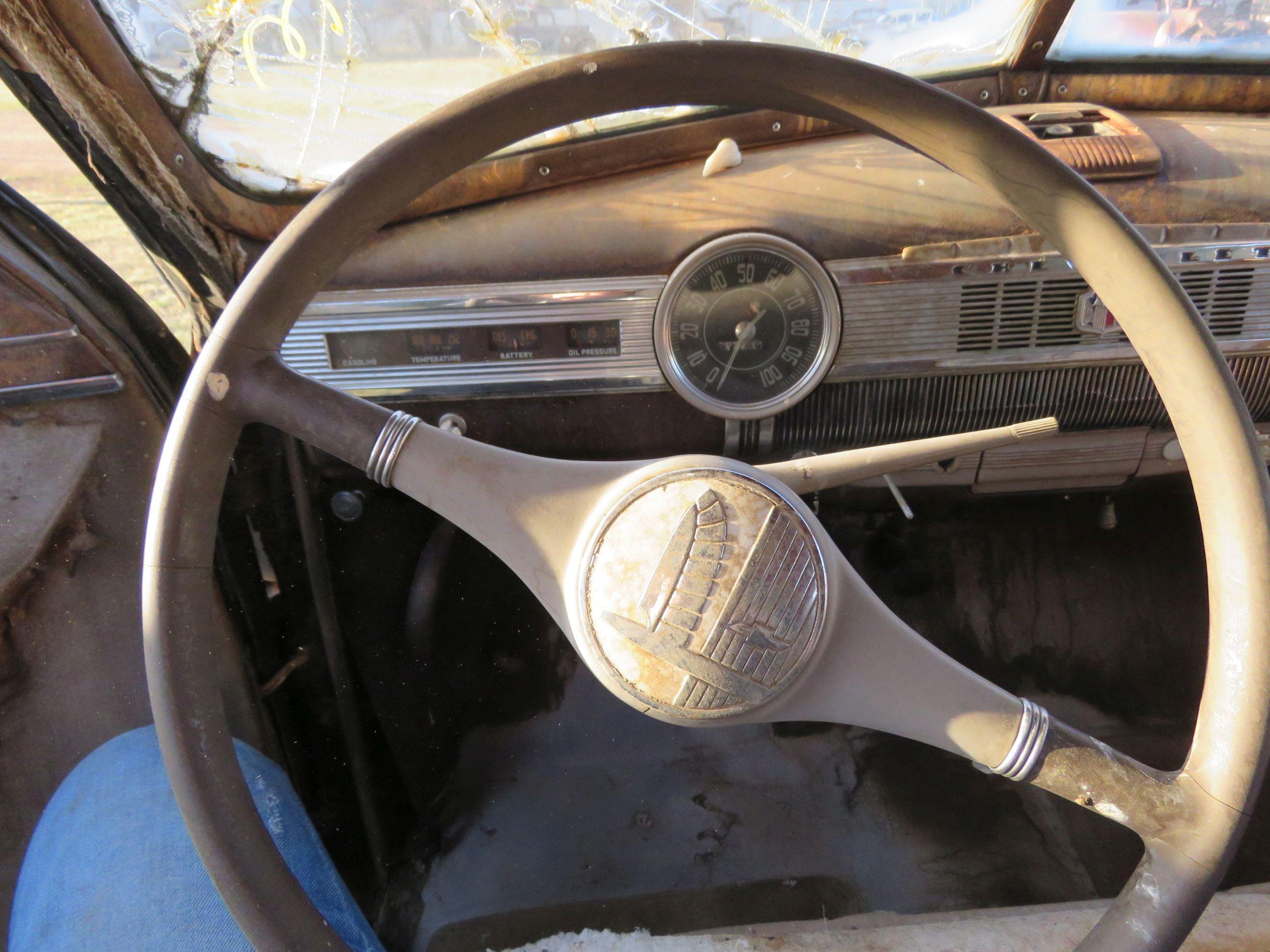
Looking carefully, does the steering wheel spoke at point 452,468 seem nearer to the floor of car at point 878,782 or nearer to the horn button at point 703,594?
the horn button at point 703,594

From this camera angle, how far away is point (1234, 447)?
0.89 metres

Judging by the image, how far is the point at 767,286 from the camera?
1.52 m

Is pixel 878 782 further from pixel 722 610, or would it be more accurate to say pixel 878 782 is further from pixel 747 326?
pixel 722 610

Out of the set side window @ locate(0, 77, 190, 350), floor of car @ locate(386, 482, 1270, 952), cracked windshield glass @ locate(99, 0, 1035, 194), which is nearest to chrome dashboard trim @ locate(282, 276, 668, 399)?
cracked windshield glass @ locate(99, 0, 1035, 194)

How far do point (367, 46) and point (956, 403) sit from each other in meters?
1.27

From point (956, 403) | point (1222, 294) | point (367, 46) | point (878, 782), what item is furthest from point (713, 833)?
point (367, 46)

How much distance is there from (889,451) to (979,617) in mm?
1177

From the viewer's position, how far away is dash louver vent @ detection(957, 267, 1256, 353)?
1546 millimetres

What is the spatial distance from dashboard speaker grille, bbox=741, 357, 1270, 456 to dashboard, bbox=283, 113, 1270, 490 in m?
0.02

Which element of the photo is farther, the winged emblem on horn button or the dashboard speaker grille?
the dashboard speaker grille

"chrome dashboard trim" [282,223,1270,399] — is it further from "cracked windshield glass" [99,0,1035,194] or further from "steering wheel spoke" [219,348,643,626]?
"steering wheel spoke" [219,348,643,626]

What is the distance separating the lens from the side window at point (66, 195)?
144 cm

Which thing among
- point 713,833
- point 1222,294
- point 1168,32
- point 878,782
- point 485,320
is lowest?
point 713,833

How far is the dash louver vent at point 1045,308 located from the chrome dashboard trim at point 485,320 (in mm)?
584
